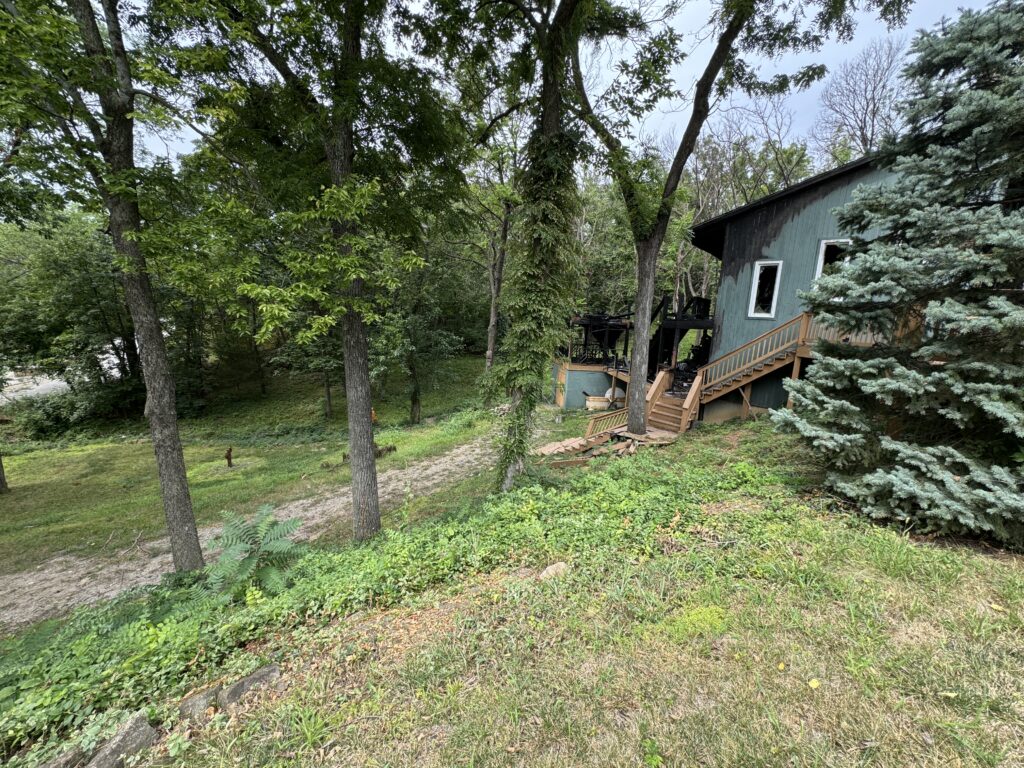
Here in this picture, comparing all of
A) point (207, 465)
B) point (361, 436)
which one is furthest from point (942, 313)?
point (207, 465)

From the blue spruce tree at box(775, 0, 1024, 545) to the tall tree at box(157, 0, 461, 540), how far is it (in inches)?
228

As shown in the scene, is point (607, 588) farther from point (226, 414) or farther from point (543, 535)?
point (226, 414)

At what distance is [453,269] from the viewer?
2059 cm

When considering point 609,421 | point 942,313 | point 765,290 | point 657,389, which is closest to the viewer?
point 942,313

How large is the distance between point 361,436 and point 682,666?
5.44m

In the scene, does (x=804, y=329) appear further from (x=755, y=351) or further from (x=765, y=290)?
(x=765, y=290)

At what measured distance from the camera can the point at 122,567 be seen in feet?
23.3

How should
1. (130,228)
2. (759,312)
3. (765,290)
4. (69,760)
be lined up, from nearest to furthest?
(69,760)
(130,228)
(759,312)
(765,290)

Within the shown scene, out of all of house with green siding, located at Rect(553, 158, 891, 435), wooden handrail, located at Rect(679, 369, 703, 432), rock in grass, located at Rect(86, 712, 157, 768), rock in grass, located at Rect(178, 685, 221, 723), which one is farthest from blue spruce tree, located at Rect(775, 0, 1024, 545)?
rock in grass, located at Rect(86, 712, 157, 768)

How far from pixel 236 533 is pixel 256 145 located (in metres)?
5.48

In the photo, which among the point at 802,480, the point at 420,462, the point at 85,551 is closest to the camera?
the point at 802,480

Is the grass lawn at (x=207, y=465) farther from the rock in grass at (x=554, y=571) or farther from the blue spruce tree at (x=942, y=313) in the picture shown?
the blue spruce tree at (x=942, y=313)

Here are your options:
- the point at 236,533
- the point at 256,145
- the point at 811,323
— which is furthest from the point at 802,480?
the point at 256,145

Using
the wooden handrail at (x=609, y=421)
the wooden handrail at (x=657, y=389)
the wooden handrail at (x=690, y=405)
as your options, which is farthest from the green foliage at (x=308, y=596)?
the wooden handrail at (x=657, y=389)
